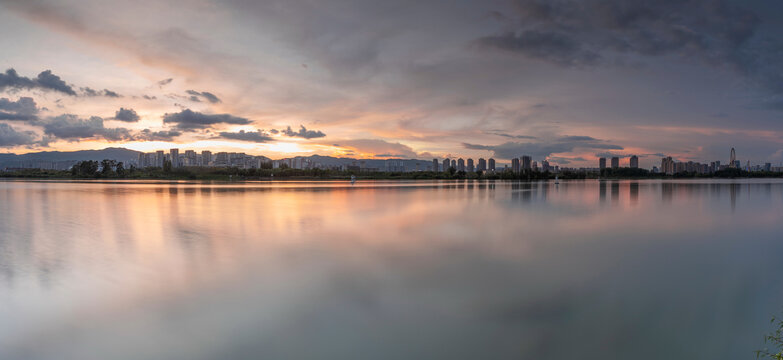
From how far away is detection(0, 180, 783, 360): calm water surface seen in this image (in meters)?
4.05

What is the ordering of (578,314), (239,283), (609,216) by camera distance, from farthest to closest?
(609,216) < (239,283) < (578,314)

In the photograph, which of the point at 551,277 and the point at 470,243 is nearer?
the point at 551,277

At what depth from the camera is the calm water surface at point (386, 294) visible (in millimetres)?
4047

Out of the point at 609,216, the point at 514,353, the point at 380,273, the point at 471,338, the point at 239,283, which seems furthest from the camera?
the point at 609,216

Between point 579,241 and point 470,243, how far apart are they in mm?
2770

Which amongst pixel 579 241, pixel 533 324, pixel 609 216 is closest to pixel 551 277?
pixel 533 324

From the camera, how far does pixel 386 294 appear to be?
5.53 meters

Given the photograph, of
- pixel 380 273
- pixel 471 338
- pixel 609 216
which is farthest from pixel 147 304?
pixel 609 216

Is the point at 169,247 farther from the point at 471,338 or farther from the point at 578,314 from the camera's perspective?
the point at 578,314

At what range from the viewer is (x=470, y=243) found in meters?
Answer: 9.31

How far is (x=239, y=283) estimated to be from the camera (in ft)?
20.2

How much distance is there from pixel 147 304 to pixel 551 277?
585 centimetres

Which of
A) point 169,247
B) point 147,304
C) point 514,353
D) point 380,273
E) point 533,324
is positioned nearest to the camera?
point 514,353

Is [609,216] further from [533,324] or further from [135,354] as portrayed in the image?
[135,354]
